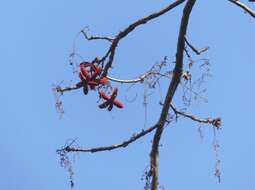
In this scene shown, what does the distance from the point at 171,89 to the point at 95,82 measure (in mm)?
635

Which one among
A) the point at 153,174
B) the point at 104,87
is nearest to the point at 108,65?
the point at 104,87

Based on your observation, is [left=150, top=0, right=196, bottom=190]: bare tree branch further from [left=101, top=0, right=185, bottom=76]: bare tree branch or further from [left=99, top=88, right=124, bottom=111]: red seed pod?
[left=99, top=88, right=124, bottom=111]: red seed pod

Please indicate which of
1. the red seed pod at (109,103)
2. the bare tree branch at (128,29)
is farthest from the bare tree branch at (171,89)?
the red seed pod at (109,103)

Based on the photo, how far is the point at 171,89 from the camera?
495cm

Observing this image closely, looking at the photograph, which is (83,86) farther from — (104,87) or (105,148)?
(105,148)

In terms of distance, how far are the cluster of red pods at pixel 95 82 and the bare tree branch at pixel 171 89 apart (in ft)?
1.22

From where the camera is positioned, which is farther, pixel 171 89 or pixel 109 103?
pixel 171 89

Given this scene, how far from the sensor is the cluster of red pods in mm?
4652

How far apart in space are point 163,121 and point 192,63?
639 millimetres

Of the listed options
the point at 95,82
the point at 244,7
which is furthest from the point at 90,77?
the point at 244,7

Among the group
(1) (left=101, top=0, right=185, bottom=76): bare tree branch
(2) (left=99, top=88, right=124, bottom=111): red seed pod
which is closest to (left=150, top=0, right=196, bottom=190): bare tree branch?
(1) (left=101, top=0, right=185, bottom=76): bare tree branch

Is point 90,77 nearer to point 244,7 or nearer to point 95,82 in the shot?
point 95,82

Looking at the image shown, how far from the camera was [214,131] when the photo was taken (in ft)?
17.3

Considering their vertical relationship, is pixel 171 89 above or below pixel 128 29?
below
